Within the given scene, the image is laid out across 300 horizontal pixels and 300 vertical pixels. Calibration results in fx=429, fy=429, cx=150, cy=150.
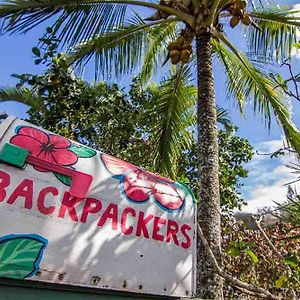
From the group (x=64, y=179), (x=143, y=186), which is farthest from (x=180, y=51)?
(x=64, y=179)

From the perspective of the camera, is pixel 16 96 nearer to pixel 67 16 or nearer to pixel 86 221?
pixel 67 16

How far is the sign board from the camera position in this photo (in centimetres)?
164

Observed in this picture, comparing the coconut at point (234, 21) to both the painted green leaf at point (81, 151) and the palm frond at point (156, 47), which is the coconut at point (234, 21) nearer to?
the palm frond at point (156, 47)

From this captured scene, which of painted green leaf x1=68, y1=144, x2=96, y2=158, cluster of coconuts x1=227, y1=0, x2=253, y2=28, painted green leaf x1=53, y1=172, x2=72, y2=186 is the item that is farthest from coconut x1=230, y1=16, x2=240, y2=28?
painted green leaf x1=53, y1=172, x2=72, y2=186

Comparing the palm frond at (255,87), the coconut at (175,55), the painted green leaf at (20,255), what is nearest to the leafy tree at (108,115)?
the palm frond at (255,87)

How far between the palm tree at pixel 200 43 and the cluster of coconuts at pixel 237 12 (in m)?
0.01

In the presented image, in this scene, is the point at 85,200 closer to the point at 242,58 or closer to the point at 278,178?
the point at 278,178

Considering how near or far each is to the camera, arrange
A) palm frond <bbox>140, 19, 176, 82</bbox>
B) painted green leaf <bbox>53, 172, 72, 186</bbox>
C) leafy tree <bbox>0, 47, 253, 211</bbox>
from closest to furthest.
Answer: painted green leaf <bbox>53, 172, 72, 186</bbox> < leafy tree <bbox>0, 47, 253, 211</bbox> < palm frond <bbox>140, 19, 176, 82</bbox>

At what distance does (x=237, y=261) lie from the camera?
6.70m

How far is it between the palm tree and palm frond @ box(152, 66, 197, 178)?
0.54 meters

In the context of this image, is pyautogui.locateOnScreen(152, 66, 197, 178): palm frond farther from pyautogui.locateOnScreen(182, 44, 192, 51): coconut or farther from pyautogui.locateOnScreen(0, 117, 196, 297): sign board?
pyautogui.locateOnScreen(0, 117, 196, 297): sign board

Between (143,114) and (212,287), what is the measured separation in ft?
13.5

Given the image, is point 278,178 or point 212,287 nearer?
point 278,178

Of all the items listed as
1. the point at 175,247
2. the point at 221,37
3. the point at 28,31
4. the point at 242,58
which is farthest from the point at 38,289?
the point at 242,58
